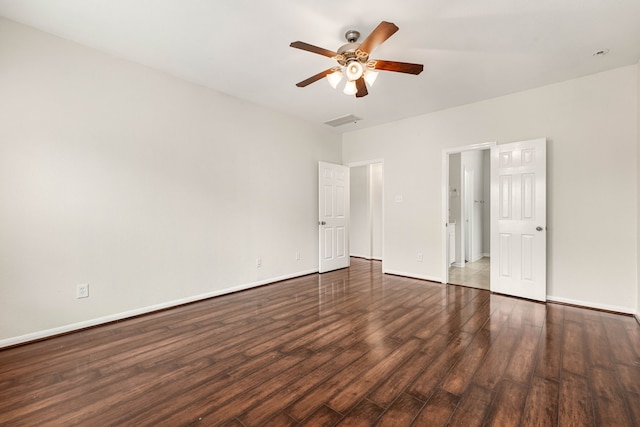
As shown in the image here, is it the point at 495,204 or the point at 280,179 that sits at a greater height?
the point at 280,179

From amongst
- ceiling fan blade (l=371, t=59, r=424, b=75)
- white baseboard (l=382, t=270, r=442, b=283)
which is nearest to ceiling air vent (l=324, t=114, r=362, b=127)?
ceiling fan blade (l=371, t=59, r=424, b=75)

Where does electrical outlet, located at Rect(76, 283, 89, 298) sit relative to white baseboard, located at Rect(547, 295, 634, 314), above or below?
above

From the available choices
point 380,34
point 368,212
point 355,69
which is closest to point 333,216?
point 368,212

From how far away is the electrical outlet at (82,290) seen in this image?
281 centimetres

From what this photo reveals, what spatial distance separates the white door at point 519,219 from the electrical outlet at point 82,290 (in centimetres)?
492

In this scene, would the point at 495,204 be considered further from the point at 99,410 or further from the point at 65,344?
the point at 65,344

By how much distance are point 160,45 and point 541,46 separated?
3.73m

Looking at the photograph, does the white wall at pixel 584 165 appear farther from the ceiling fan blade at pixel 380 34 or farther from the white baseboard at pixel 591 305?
the ceiling fan blade at pixel 380 34

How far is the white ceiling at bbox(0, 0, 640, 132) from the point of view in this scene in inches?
88.8

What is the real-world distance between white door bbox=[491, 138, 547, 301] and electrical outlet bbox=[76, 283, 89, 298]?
4920 mm

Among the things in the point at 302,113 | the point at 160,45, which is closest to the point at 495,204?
the point at 302,113

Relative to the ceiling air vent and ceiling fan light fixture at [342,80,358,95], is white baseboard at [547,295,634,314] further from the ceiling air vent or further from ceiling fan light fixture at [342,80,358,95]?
the ceiling air vent

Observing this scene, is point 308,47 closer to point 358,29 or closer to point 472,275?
point 358,29

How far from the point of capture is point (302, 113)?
4.75 metres
